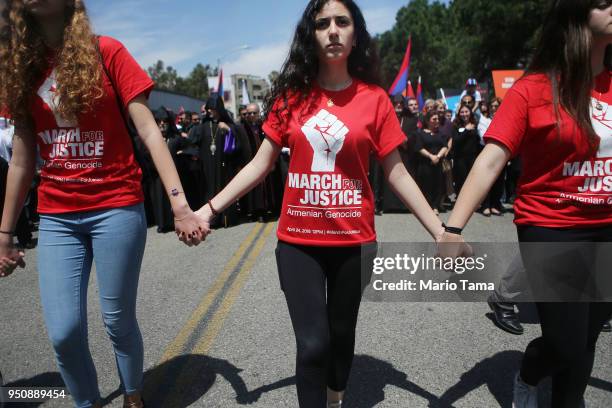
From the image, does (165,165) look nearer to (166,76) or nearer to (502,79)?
(502,79)

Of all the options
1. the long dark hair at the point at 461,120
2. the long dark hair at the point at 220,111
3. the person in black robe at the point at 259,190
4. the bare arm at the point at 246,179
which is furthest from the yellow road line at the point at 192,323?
the long dark hair at the point at 461,120

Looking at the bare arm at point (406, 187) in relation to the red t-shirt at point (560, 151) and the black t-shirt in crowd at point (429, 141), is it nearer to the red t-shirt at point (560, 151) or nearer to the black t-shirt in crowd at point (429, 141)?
the red t-shirt at point (560, 151)

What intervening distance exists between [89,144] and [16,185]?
1.53 feet

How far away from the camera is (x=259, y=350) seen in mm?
3402

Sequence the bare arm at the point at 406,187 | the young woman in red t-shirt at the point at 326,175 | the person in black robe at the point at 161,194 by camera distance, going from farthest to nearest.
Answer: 1. the person in black robe at the point at 161,194
2. the bare arm at the point at 406,187
3. the young woman in red t-shirt at the point at 326,175

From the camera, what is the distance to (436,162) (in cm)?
902

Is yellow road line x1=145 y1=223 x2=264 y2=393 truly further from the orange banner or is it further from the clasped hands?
the orange banner

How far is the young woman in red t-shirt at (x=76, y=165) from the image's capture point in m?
2.08

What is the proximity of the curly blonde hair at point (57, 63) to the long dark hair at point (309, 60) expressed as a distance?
85cm

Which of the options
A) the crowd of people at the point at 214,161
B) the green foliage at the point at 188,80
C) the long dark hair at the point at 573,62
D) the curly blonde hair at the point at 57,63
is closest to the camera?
the long dark hair at the point at 573,62

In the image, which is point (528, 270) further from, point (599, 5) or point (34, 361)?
point (34, 361)

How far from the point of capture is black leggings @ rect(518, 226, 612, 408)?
1998 millimetres

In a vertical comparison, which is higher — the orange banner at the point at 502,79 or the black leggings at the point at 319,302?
the orange banner at the point at 502,79

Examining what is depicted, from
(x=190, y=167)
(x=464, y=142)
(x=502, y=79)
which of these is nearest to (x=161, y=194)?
(x=190, y=167)
